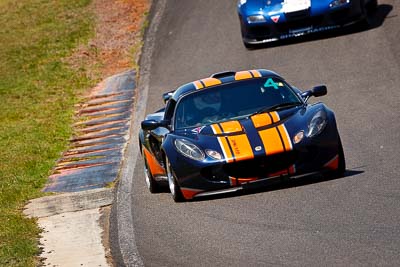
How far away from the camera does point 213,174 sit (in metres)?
10.3

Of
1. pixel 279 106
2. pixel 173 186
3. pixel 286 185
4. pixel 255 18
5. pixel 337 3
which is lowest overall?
pixel 255 18

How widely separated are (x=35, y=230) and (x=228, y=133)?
7.11 ft

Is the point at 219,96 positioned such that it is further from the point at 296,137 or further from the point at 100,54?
the point at 100,54

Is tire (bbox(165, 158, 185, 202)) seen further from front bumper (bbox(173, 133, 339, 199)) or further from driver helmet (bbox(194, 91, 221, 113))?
driver helmet (bbox(194, 91, 221, 113))

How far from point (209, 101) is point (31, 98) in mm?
9237

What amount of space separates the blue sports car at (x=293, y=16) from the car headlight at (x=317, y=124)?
332 inches

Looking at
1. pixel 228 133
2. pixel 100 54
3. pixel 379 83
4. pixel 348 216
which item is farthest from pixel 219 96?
pixel 100 54

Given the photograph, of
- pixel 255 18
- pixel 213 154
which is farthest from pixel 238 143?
pixel 255 18

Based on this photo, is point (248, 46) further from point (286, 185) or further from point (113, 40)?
point (286, 185)

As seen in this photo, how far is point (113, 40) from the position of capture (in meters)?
23.1

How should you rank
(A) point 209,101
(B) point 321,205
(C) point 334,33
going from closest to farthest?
(B) point 321,205
(A) point 209,101
(C) point 334,33

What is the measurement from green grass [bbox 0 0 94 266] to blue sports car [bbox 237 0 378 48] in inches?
133

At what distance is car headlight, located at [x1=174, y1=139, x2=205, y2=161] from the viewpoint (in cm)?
1031

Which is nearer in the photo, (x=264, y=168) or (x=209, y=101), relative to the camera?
(x=264, y=168)
